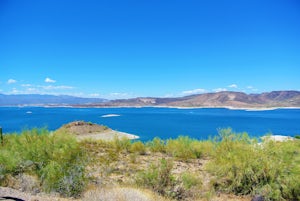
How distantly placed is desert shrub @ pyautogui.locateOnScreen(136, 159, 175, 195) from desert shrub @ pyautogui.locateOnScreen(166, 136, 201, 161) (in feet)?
20.8

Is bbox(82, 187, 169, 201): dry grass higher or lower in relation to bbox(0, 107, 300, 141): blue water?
higher

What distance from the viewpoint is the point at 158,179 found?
885 cm

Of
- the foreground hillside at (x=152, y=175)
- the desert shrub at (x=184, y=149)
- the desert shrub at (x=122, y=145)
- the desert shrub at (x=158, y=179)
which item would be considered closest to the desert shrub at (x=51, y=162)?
the foreground hillside at (x=152, y=175)

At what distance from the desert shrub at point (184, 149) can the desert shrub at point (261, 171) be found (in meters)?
4.77

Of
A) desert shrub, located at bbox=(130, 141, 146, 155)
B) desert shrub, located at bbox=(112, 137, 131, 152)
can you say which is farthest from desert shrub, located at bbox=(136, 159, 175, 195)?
desert shrub, located at bbox=(112, 137, 131, 152)

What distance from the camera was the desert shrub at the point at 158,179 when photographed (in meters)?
8.73

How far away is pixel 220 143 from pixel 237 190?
2731 millimetres

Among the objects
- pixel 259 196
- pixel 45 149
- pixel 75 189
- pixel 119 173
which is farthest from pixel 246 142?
pixel 45 149

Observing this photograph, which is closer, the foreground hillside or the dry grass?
the dry grass

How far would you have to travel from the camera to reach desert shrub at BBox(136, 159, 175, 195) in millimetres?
8727

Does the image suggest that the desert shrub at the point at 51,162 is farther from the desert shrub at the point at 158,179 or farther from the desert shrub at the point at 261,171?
the desert shrub at the point at 261,171

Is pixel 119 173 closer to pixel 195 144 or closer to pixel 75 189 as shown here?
pixel 75 189

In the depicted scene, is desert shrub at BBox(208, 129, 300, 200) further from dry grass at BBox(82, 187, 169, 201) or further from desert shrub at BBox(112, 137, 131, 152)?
desert shrub at BBox(112, 137, 131, 152)

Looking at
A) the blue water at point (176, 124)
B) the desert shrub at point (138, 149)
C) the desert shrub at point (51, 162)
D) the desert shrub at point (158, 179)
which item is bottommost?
A: the blue water at point (176, 124)
